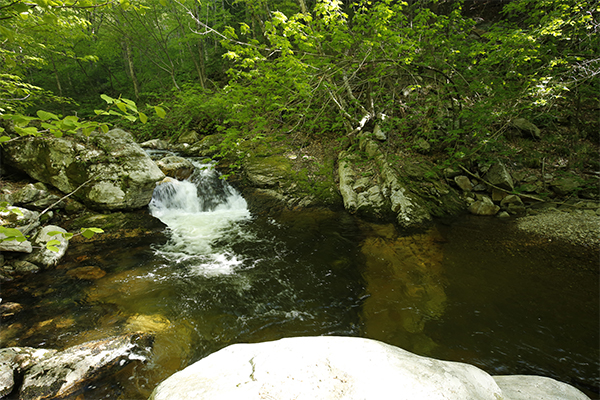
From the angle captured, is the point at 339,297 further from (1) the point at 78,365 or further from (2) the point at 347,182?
(2) the point at 347,182

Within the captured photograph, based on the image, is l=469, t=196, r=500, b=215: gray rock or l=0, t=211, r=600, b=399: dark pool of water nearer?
l=0, t=211, r=600, b=399: dark pool of water

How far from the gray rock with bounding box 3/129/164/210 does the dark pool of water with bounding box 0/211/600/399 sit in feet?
5.41

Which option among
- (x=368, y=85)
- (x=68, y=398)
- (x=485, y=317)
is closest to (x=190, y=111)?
(x=368, y=85)

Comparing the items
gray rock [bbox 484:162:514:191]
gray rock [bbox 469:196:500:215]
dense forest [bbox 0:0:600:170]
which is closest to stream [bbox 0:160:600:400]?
gray rock [bbox 469:196:500:215]

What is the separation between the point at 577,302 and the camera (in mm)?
3693

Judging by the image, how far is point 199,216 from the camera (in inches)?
291

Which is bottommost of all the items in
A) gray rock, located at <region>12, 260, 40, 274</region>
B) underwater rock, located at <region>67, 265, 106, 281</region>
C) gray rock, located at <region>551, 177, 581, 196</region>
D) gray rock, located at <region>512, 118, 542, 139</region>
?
underwater rock, located at <region>67, 265, 106, 281</region>

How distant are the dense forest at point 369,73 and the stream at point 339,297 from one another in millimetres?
2624

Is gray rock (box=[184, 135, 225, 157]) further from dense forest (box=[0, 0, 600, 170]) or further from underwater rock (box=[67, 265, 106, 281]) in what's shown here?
underwater rock (box=[67, 265, 106, 281])

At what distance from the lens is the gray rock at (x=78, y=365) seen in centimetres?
237

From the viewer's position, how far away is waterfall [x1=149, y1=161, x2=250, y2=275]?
516cm

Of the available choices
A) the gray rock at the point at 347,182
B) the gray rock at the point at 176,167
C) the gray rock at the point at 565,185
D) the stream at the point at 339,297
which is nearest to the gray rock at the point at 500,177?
the gray rock at the point at 565,185

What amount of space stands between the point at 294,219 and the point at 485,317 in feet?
15.1

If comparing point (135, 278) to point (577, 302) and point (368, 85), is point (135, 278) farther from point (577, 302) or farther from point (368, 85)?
point (368, 85)
